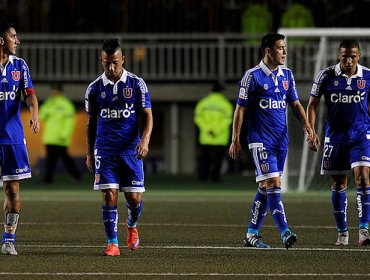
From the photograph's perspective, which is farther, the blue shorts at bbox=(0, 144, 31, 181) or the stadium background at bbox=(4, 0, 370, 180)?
the stadium background at bbox=(4, 0, 370, 180)

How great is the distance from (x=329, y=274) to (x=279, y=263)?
842mm

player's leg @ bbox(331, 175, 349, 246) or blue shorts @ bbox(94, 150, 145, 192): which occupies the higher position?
blue shorts @ bbox(94, 150, 145, 192)

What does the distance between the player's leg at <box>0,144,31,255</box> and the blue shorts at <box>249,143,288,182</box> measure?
2.10 meters

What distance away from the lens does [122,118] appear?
10.4 meters

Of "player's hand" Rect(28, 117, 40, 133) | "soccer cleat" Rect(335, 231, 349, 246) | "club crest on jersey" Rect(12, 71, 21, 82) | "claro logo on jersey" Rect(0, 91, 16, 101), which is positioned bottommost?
"soccer cleat" Rect(335, 231, 349, 246)

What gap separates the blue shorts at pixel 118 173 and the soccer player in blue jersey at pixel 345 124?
1925 millimetres

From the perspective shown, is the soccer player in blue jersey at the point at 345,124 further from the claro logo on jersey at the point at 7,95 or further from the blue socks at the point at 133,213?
the claro logo on jersey at the point at 7,95

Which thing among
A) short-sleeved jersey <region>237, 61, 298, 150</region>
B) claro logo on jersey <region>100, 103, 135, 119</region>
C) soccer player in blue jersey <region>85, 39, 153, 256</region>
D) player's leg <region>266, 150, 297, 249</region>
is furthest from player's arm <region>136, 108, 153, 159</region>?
player's leg <region>266, 150, 297, 249</region>

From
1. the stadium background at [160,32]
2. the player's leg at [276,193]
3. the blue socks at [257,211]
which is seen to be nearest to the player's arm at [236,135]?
the player's leg at [276,193]

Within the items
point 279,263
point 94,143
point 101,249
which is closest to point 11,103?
point 94,143

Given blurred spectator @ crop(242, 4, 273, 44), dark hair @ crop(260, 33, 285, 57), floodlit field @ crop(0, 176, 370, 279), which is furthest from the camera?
blurred spectator @ crop(242, 4, 273, 44)

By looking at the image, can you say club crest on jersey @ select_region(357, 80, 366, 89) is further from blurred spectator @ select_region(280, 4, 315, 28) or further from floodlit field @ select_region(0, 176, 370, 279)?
blurred spectator @ select_region(280, 4, 315, 28)

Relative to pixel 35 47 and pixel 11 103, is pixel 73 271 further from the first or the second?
pixel 35 47

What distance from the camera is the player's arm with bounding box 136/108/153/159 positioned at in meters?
10.2
